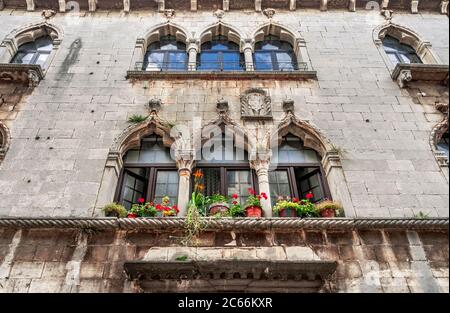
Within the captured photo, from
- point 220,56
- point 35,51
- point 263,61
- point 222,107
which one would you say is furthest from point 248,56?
point 35,51

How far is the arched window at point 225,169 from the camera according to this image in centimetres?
709

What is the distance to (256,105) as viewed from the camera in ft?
26.8

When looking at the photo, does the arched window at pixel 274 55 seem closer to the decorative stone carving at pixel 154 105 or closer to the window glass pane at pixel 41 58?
the decorative stone carving at pixel 154 105

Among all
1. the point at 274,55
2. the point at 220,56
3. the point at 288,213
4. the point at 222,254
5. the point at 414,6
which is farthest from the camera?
the point at 414,6

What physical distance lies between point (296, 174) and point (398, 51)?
583 centimetres

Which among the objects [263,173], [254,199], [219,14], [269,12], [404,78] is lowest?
[254,199]

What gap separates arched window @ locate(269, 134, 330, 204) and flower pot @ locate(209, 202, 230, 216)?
1139 mm

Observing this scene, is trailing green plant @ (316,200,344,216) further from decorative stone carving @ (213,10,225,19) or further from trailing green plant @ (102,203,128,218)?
decorative stone carving @ (213,10,225,19)

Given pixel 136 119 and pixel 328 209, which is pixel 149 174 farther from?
pixel 328 209

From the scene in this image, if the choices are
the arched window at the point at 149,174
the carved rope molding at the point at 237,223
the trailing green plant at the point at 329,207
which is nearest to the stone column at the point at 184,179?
the arched window at the point at 149,174

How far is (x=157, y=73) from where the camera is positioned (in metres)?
8.83

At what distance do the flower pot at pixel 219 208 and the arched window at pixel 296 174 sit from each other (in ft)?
3.74

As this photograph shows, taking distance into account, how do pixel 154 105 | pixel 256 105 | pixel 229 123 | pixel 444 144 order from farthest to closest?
1. pixel 256 105
2. pixel 154 105
3. pixel 444 144
4. pixel 229 123
